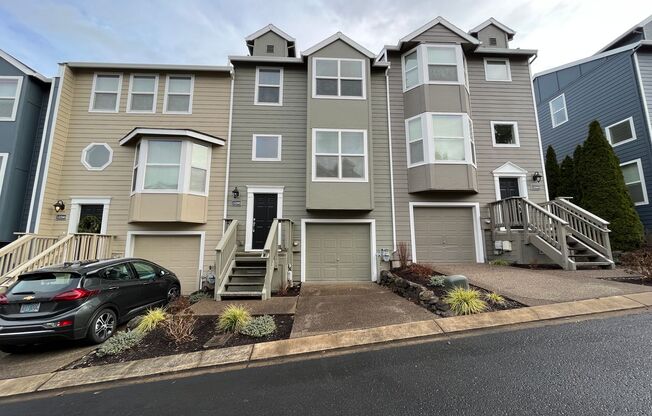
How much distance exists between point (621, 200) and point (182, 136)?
15.1 meters

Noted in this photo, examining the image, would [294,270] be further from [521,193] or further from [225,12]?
[225,12]

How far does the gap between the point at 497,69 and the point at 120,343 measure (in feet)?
46.4

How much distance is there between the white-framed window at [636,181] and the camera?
37.2 feet

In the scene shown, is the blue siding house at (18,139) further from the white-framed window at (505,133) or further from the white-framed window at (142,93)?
the white-framed window at (505,133)

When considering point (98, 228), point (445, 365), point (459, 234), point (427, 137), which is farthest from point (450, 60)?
point (98, 228)

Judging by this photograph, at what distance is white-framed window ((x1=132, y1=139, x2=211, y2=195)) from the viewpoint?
28.8 feet

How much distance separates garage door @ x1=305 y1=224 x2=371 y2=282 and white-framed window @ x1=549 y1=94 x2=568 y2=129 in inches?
527

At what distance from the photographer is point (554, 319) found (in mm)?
4293

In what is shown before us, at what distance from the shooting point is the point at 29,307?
14.5ft

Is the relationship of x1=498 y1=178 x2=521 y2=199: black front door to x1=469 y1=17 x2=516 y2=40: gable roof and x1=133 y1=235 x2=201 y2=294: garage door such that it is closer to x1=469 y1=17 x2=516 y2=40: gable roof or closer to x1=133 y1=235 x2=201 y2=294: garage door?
x1=469 y1=17 x2=516 y2=40: gable roof

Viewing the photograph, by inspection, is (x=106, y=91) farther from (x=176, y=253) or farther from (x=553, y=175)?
(x=553, y=175)

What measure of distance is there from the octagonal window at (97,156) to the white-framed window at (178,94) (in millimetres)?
2366

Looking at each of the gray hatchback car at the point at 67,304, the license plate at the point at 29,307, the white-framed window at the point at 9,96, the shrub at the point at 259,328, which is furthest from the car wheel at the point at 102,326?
the white-framed window at the point at 9,96

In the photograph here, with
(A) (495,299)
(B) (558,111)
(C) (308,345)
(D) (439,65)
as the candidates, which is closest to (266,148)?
(D) (439,65)
